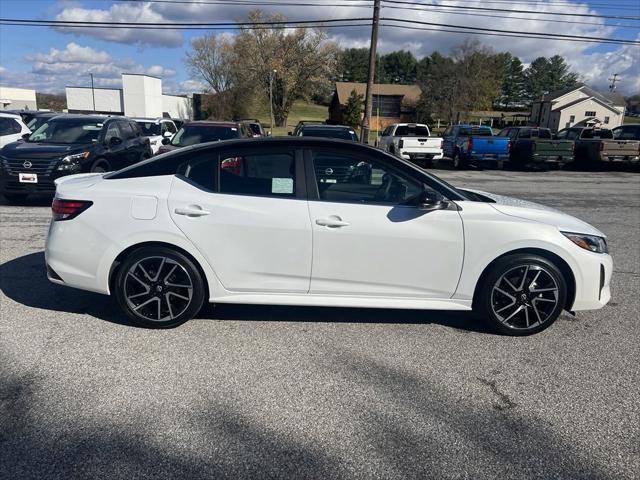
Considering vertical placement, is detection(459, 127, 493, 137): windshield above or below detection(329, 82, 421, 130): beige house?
below

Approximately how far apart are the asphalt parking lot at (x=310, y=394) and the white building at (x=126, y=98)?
195 feet

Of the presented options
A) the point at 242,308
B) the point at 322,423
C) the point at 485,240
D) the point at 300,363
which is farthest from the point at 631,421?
the point at 242,308

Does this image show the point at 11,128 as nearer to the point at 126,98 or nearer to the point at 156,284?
the point at 156,284

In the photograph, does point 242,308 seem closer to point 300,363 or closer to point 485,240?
point 300,363

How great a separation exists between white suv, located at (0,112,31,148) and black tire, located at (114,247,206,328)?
10.6m

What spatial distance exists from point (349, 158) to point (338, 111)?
65383 millimetres

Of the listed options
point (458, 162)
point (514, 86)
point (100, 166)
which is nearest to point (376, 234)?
point (100, 166)

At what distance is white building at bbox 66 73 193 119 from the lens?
59.3 m

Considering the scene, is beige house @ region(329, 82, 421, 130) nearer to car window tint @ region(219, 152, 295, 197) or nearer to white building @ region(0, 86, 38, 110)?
white building @ region(0, 86, 38, 110)

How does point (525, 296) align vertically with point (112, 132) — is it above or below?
below

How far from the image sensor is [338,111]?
67.3m

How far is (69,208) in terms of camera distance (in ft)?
13.6

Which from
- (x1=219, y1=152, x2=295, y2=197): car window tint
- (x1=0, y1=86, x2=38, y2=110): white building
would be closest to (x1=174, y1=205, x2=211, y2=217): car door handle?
(x1=219, y1=152, x2=295, y2=197): car window tint

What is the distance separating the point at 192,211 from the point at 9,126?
37.5 feet
